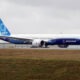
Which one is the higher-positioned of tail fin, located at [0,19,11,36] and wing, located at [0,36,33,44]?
tail fin, located at [0,19,11,36]

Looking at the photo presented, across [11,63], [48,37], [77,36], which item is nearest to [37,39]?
[48,37]

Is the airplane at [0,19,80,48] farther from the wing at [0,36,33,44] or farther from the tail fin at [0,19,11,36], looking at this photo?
the tail fin at [0,19,11,36]

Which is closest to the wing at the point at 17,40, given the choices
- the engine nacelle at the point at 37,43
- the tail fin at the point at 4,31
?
the tail fin at the point at 4,31

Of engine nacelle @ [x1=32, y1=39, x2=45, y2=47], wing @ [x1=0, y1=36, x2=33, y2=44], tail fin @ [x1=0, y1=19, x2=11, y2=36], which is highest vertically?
tail fin @ [x1=0, y1=19, x2=11, y2=36]

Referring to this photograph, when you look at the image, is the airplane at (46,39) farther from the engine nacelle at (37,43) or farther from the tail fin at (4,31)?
the tail fin at (4,31)

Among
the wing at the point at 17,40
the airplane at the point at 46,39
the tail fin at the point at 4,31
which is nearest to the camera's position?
the airplane at the point at 46,39

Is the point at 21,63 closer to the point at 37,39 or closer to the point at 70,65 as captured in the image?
the point at 70,65

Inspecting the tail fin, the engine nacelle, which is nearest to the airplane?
the engine nacelle

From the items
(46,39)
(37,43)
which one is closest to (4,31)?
(46,39)

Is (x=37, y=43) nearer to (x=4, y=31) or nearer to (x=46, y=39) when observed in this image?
(x=46, y=39)

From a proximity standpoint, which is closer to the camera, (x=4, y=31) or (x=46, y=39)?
(x=46, y=39)

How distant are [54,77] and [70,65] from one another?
278 cm

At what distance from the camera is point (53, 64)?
25.0m

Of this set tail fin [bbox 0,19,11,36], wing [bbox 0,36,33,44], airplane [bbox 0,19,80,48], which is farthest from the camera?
tail fin [bbox 0,19,11,36]
